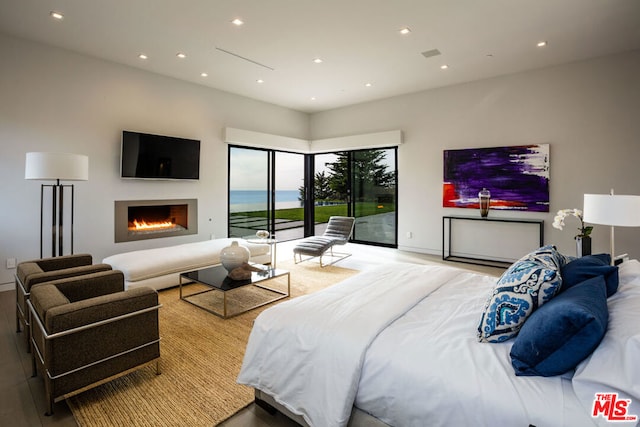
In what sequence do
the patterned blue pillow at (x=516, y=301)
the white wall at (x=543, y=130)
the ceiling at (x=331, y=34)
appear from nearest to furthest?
1. the patterned blue pillow at (x=516, y=301)
2. the ceiling at (x=331, y=34)
3. the white wall at (x=543, y=130)

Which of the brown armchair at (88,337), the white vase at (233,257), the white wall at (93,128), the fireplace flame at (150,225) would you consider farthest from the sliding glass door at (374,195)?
the brown armchair at (88,337)

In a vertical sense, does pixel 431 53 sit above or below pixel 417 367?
above

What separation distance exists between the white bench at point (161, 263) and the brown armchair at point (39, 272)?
0.68m

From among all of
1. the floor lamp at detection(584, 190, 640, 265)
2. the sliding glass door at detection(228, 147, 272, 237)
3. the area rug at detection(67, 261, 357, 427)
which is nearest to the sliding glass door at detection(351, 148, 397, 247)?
the sliding glass door at detection(228, 147, 272, 237)

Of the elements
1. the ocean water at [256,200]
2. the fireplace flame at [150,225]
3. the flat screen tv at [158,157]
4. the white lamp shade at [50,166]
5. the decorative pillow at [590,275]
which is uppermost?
the flat screen tv at [158,157]

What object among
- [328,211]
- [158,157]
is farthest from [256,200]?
[158,157]

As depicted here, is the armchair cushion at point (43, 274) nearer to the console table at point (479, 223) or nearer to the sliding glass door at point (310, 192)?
the sliding glass door at point (310, 192)

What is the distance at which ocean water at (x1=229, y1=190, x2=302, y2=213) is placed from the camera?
6.66 m

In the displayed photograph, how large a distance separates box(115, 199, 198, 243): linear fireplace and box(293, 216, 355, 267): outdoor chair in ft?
6.30

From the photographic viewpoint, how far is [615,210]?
223 centimetres

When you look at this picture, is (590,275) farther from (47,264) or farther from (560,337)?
(47,264)

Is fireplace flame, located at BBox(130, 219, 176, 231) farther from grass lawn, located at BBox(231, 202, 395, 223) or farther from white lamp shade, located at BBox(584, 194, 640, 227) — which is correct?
white lamp shade, located at BBox(584, 194, 640, 227)

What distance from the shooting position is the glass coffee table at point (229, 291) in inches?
133

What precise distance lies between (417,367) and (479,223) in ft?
16.7
